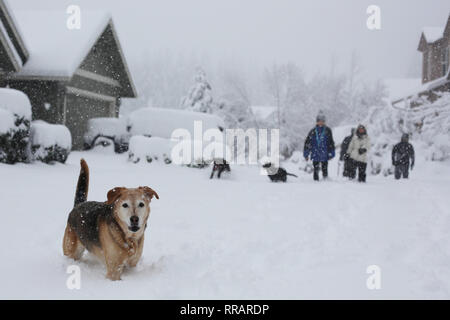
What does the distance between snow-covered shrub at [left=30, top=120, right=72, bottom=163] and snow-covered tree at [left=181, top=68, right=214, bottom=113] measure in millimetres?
27564

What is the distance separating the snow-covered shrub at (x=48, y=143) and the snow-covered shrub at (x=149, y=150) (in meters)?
3.14

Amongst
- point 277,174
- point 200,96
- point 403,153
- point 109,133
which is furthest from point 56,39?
point 200,96

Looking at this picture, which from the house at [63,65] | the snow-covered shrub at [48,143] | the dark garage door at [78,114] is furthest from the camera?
the dark garage door at [78,114]

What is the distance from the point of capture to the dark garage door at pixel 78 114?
18163 millimetres

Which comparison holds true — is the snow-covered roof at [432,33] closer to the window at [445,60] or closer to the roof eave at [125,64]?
the window at [445,60]

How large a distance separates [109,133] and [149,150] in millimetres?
4298

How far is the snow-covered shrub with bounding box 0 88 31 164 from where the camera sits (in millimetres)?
9836

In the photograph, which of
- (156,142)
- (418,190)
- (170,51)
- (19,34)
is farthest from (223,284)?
(170,51)

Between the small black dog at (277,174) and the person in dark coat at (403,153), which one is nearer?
the small black dog at (277,174)

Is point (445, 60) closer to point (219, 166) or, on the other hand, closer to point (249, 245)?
point (219, 166)

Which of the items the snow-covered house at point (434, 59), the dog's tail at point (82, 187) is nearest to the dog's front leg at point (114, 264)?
the dog's tail at point (82, 187)

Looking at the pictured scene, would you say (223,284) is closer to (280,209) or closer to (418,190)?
(280,209)

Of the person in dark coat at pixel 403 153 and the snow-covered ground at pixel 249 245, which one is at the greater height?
the person in dark coat at pixel 403 153
